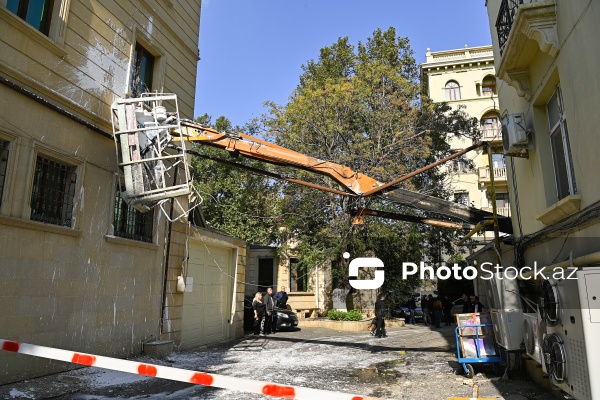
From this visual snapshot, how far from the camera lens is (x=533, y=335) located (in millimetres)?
6430

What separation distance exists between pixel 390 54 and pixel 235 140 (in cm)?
1853

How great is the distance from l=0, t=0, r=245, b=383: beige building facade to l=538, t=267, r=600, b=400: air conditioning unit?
23.5 ft

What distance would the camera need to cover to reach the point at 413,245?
66.5ft

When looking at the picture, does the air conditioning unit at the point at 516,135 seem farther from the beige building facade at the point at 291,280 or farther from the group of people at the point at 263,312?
the beige building facade at the point at 291,280

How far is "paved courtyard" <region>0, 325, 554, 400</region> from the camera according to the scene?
21.5ft

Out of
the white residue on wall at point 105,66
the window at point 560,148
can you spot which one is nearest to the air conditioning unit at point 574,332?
the window at point 560,148

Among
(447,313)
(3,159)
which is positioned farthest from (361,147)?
(3,159)

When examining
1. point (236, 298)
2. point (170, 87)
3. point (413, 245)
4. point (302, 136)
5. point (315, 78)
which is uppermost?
point (315, 78)

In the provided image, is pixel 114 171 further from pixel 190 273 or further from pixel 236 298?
pixel 236 298

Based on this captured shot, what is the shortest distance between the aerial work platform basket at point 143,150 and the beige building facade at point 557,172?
18.7ft

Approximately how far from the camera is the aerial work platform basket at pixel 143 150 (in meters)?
7.74

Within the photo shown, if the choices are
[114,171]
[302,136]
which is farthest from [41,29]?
[302,136]

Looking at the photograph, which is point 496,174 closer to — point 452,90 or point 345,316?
point 452,90

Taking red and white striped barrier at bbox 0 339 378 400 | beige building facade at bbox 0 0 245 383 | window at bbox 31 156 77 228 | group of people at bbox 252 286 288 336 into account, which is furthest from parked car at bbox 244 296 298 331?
red and white striped barrier at bbox 0 339 378 400
